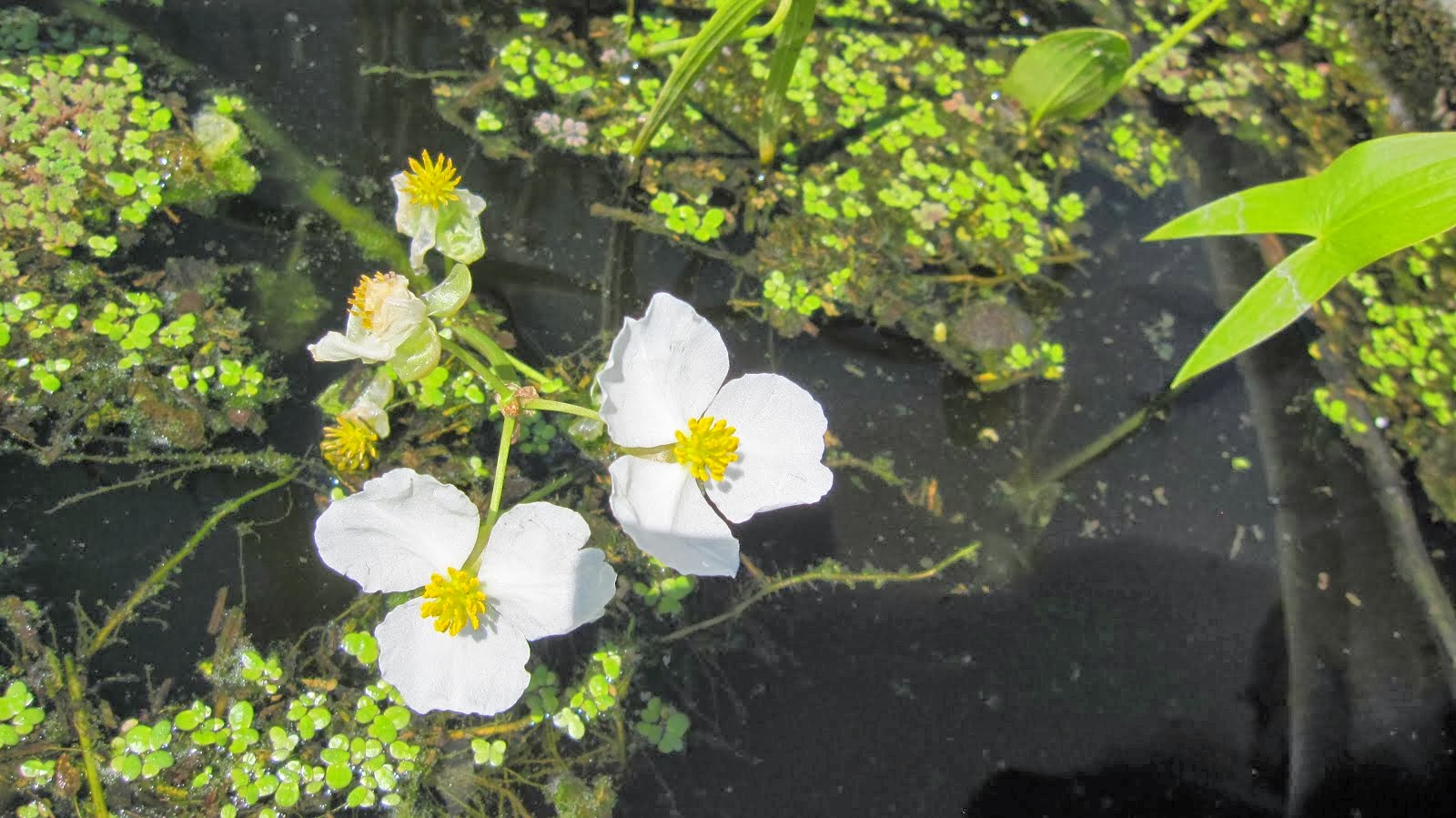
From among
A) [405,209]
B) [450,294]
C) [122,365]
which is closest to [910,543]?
[450,294]

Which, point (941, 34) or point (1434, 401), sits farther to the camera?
point (941, 34)

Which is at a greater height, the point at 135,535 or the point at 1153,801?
the point at 135,535

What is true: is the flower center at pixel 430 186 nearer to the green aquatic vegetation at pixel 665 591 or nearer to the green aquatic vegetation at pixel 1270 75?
the green aquatic vegetation at pixel 665 591

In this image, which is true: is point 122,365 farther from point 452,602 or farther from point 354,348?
point 452,602

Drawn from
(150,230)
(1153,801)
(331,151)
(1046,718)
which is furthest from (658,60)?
(1153,801)

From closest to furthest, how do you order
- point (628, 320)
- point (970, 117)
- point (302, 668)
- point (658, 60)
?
point (628, 320) < point (302, 668) < point (658, 60) < point (970, 117)

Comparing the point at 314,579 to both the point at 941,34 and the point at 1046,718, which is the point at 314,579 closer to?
the point at 1046,718
